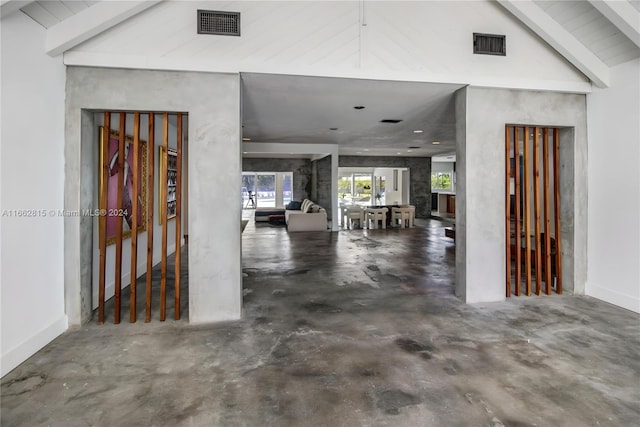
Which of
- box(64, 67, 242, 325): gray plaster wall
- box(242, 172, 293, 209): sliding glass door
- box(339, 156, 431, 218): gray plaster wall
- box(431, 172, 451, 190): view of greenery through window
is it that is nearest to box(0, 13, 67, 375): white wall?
box(64, 67, 242, 325): gray plaster wall

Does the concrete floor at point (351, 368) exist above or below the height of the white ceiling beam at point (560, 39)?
below

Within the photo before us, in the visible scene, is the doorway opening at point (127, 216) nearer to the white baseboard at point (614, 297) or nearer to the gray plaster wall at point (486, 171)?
the gray plaster wall at point (486, 171)

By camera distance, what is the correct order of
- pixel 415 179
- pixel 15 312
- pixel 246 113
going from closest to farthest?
pixel 15 312, pixel 246 113, pixel 415 179

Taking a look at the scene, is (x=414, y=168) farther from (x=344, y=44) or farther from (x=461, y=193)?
(x=344, y=44)

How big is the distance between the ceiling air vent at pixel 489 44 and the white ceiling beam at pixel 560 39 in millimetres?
261

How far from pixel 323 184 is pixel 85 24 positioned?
32.9ft

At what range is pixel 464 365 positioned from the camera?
2553 mm

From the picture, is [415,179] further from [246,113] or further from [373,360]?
[373,360]

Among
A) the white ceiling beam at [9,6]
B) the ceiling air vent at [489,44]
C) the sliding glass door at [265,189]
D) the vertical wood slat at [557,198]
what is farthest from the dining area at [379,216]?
the white ceiling beam at [9,6]

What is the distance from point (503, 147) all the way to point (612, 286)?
2.00m

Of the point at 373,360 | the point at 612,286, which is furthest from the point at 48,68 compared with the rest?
the point at 612,286

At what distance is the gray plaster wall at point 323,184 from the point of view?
39.1 ft

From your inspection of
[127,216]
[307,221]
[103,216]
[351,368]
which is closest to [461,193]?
[351,368]

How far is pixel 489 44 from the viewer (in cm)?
376
